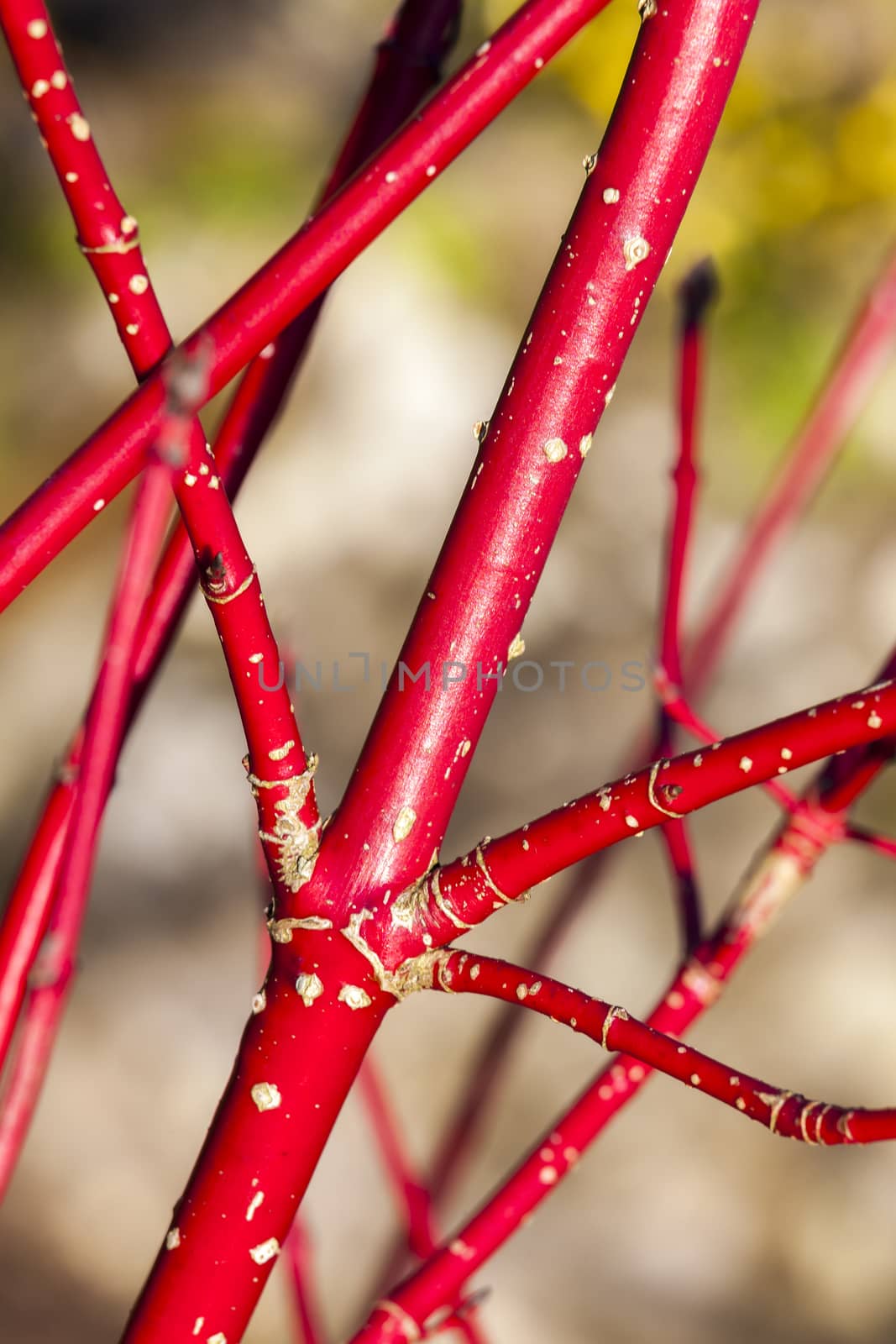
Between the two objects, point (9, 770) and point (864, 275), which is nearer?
point (9, 770)

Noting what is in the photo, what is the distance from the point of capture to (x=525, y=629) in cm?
124

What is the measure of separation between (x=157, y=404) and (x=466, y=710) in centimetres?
11

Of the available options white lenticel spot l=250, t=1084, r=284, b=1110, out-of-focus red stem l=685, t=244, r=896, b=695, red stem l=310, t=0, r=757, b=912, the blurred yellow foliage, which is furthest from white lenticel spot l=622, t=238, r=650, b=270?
the blurred yellow foliage

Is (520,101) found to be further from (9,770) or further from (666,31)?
(666,31)

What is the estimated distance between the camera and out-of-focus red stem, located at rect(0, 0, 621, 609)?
0.86 feet

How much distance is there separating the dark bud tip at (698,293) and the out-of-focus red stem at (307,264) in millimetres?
209

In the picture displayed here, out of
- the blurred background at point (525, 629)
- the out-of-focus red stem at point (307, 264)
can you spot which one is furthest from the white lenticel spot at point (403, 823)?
the blurred background at point (525, 629)

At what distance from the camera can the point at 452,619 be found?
1.00ft

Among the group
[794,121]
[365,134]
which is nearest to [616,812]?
[365,134]

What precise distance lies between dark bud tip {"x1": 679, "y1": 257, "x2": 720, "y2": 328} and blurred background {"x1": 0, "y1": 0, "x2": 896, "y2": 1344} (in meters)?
0.73

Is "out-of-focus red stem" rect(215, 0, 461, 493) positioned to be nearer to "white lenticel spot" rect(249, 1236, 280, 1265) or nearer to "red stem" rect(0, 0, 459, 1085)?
"red stem" rect(0, 0, 459, 1085)

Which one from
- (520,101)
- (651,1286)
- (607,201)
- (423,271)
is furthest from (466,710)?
(520,101)

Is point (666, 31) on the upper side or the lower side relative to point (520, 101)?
lower

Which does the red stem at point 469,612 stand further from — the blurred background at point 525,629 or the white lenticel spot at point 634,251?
the blurred background at point 525,629
